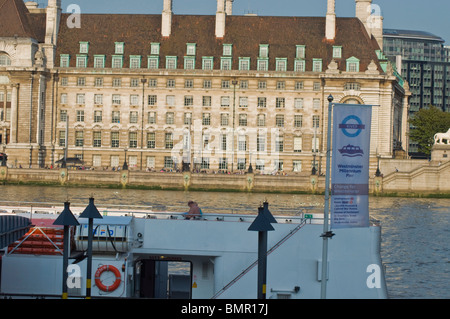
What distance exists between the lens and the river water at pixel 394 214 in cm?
3512

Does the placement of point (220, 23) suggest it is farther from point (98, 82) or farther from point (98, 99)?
point (98, 99)

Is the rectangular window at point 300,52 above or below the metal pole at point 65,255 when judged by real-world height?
above

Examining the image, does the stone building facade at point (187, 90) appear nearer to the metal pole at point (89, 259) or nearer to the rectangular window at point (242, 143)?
the rectangular window at point (242, 143)

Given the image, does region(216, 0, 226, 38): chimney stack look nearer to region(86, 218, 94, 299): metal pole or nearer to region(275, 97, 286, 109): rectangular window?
region(275, 97, 286, 109): rectangular window

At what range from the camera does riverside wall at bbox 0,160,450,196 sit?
82.9 metres

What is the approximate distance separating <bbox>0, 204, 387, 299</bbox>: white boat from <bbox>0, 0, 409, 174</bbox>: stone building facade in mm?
65762

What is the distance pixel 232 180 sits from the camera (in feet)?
274

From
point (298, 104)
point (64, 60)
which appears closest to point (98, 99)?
point (64, 60)

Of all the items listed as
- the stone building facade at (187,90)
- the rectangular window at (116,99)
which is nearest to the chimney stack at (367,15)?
the stone building facade at (187,90)

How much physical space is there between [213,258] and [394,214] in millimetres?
40404

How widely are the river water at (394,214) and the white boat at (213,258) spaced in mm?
928

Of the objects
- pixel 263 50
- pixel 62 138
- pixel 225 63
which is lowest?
pixel 62 138
